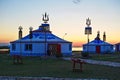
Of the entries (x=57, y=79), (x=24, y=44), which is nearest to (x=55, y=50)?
(x=24, y=44)

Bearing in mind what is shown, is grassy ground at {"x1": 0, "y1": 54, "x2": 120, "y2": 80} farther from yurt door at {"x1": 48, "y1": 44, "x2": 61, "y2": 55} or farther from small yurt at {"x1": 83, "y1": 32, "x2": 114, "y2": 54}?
small yurt at {"x1": 83, "y1": 32, "x2": 114, "y2": 54}

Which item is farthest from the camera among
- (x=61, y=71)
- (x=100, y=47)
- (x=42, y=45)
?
(x=100, y=47)

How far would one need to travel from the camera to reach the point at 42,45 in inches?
2224

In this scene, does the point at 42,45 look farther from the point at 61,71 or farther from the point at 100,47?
the point at 61,71

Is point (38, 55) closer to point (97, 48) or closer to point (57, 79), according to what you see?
point (97, 48)

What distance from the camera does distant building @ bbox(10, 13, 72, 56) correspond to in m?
56.4

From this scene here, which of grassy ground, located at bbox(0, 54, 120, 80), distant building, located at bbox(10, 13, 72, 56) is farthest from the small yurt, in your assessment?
grassy ground, located at bbox(0, 54, 120, 80)

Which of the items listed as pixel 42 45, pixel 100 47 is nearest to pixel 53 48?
pixel 42 45

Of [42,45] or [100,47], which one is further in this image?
[100,47]

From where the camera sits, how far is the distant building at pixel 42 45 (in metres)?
56.4

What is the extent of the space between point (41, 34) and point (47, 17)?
16.7 feet

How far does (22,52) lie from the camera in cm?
5709

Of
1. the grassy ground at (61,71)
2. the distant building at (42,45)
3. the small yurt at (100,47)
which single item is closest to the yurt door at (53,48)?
the distant building at (42,45)

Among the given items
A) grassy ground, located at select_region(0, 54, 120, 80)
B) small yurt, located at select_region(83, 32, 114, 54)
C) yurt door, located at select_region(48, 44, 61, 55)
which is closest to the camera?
grassy ground, located at select_region(0, 54, 120, 80)
